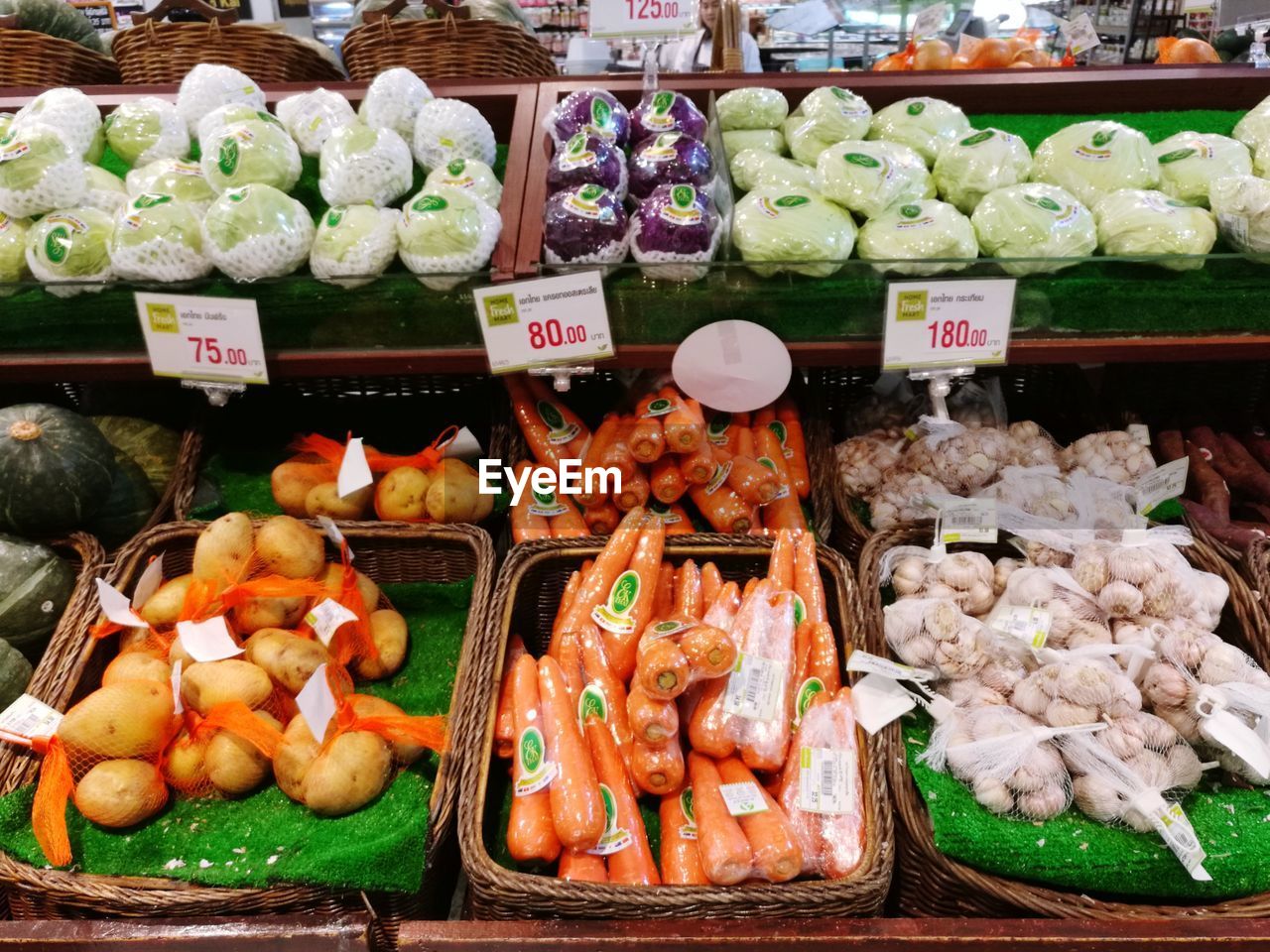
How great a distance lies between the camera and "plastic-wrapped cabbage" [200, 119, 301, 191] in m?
1.57

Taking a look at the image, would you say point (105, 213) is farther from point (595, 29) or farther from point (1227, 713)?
point (1227, 713)

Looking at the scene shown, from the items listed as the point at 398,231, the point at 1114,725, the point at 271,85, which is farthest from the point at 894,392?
the point at 271,85

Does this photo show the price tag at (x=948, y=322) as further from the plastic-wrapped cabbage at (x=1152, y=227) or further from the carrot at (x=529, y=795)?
the carrot at (x=529, y=795)

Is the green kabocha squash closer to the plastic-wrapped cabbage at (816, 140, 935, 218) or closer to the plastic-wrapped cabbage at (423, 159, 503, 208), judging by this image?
the plastic-wrapped cabbage at (423, 159, 503, 208)

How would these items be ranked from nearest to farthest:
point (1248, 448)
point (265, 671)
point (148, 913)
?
point (148, 913)
point (265, 671)
point (1248, 448)

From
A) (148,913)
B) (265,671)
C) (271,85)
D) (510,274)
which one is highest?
(271,85)

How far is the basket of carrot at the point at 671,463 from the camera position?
66.7 inches

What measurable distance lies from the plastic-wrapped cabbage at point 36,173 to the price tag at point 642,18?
0.98 m

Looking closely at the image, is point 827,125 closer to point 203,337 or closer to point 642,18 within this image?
point 642,18

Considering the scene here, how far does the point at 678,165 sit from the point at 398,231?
522 millimetres

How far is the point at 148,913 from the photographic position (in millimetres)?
1158

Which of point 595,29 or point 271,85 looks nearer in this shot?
point 595,29

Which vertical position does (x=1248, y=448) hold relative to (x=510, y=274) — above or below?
below

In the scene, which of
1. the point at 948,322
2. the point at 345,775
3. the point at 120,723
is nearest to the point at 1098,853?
the point at 948,322
